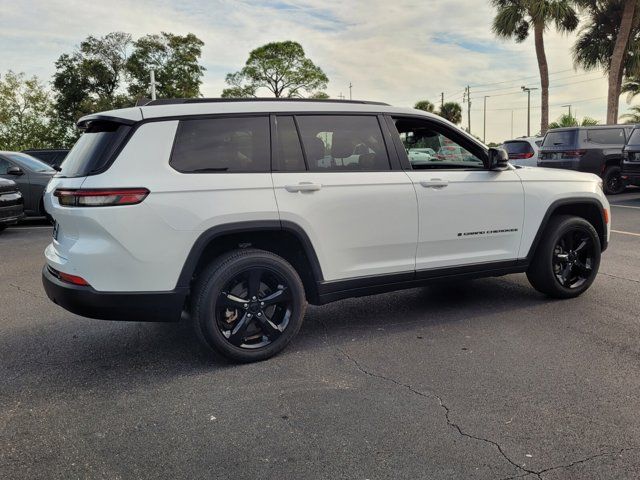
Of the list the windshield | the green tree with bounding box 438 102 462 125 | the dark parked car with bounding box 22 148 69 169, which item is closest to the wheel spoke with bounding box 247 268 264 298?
the windshield

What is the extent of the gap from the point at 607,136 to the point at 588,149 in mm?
792

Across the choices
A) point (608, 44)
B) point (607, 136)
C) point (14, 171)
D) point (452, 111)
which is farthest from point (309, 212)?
point (452, 111)

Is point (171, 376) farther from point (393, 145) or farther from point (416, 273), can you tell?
point (393, 145)

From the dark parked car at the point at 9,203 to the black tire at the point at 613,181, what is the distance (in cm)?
1389

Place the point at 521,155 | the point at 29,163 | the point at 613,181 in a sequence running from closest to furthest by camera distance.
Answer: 1. the point at 29,163
2. the point at 613,181
3. the point at 521,155

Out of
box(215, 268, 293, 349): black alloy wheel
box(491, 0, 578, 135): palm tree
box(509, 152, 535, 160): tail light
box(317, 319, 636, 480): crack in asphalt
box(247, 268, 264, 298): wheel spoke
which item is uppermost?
box(491, 0, 578, 135): palm tree

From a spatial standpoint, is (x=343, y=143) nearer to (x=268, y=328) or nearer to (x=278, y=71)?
(x=268, y=328)

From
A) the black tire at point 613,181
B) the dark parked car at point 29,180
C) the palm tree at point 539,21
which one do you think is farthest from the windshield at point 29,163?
the palm tree at point 539,21

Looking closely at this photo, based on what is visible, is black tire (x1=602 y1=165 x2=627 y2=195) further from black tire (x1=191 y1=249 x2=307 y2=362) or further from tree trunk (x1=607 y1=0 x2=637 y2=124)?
black tire (x1=191 y1=249 x2=307 y2=362)

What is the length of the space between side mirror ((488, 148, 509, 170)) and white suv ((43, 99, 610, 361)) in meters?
0.01

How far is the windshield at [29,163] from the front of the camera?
476 inches

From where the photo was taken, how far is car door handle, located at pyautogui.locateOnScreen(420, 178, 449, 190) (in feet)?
14.3

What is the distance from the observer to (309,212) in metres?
3.93

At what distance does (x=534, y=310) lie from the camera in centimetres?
496
